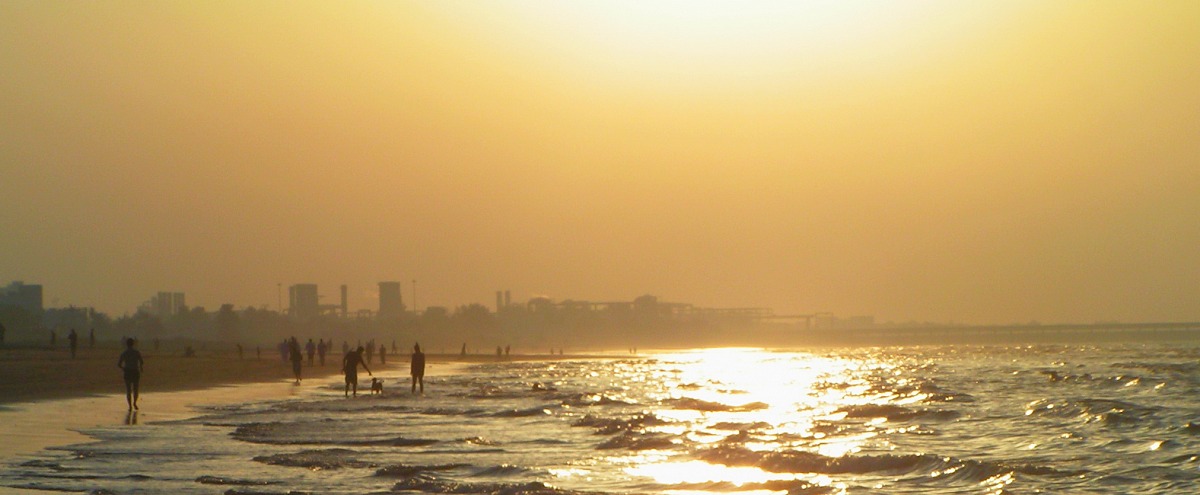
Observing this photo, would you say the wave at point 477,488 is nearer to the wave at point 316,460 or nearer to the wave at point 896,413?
the wave at point 316,460

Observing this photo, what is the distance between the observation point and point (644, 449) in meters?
19.0

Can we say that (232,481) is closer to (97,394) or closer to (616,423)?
(616,423)

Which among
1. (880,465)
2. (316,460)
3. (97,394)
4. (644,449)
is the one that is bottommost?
(880,465)

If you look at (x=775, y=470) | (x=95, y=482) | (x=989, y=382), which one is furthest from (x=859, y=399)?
(x=95, y=482)

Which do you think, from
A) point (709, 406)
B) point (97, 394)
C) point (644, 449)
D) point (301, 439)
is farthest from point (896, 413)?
point (97, 394)

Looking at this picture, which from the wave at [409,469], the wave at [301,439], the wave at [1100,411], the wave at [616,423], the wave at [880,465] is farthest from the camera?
the wave at [1100,411]

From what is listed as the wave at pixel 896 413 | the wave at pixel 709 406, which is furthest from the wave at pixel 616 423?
the wave at pixel 896 413

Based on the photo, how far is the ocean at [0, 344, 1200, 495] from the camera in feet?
46.8

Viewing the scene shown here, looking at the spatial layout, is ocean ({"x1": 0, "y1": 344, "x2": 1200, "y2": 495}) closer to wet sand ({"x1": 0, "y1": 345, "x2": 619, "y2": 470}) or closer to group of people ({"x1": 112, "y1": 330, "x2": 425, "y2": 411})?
wet sand ({"x1": 0, "y1": 345, "x2": 619, "y2": 470})

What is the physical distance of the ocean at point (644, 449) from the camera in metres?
14.2

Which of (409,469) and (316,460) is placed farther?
(316,460)

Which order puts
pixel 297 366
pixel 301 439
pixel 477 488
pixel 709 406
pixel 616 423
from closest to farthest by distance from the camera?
pixel 477 488, pixel 301 439, pixel 616 423, pixel 709 406, pixel 297 366

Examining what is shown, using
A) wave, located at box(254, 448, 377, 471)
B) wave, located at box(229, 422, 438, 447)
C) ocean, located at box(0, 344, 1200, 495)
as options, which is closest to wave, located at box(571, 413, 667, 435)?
ocean, located at box(0, 344, 1200, 495)

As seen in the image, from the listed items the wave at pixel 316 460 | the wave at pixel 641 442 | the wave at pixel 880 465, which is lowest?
the wave at pixel 880 465
